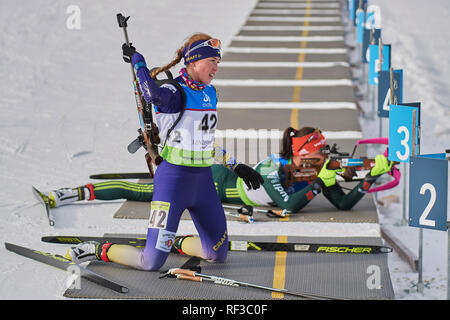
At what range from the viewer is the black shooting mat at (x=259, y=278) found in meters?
7.64

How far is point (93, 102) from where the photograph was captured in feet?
53.5

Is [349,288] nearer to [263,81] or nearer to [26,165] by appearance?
[26,165]

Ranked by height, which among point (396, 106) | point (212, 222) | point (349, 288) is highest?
point (396, 106)

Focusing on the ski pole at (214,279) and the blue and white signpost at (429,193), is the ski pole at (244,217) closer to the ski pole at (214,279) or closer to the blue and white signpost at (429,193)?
the ski pole at (214,279)

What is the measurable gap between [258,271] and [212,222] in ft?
2.34

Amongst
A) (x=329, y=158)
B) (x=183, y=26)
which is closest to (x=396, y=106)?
(x=329, y=158)

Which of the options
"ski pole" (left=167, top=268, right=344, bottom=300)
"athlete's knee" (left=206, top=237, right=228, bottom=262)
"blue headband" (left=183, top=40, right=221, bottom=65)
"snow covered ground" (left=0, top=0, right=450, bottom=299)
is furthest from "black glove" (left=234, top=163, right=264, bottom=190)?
"snow covered ground" (left=0, top=0, right=450, bottom=299)

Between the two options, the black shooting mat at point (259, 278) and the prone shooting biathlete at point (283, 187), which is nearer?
the black shooting mat at point (259, 278)

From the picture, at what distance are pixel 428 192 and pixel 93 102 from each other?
979 cm

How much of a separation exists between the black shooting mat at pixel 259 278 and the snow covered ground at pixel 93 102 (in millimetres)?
417

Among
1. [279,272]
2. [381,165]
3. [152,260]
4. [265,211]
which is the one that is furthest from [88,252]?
Answer: [381,165]

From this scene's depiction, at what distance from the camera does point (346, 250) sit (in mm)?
8805

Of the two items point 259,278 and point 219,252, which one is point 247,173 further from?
point 259,278

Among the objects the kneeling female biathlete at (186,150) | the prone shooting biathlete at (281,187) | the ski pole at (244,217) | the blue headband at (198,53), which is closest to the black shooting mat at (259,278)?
the kneeling female biathlete at (186,150)
